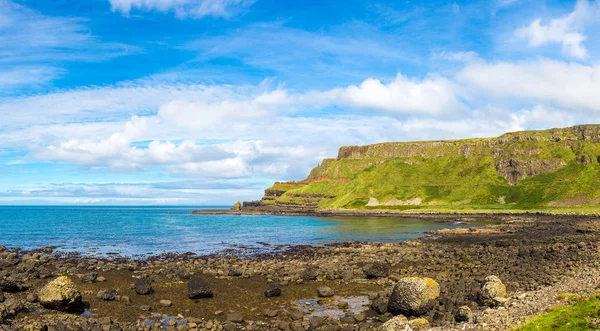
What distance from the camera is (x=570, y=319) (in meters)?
15.7

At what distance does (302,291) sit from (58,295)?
15.9m

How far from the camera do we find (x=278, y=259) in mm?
47531

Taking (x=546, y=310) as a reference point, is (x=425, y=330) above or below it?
below

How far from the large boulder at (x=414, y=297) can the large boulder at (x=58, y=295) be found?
19.2 meters

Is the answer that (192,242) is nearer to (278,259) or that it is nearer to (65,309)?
(278,259)

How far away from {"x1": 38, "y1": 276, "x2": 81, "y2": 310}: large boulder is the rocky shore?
0.20 feet

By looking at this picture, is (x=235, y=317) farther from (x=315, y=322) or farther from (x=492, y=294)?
(x=492, y=294)

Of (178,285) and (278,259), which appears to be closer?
(178,285)

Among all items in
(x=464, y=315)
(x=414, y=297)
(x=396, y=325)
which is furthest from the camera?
(x=414, y=297)

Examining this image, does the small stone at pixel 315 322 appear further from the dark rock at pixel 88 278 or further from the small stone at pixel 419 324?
the dark rock at pixel 88 278

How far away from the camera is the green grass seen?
49.3ft

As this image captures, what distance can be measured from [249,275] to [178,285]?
245 inches

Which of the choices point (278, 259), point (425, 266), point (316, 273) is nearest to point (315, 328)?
point (316, 273)

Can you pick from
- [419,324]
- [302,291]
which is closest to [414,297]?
[419,324]
